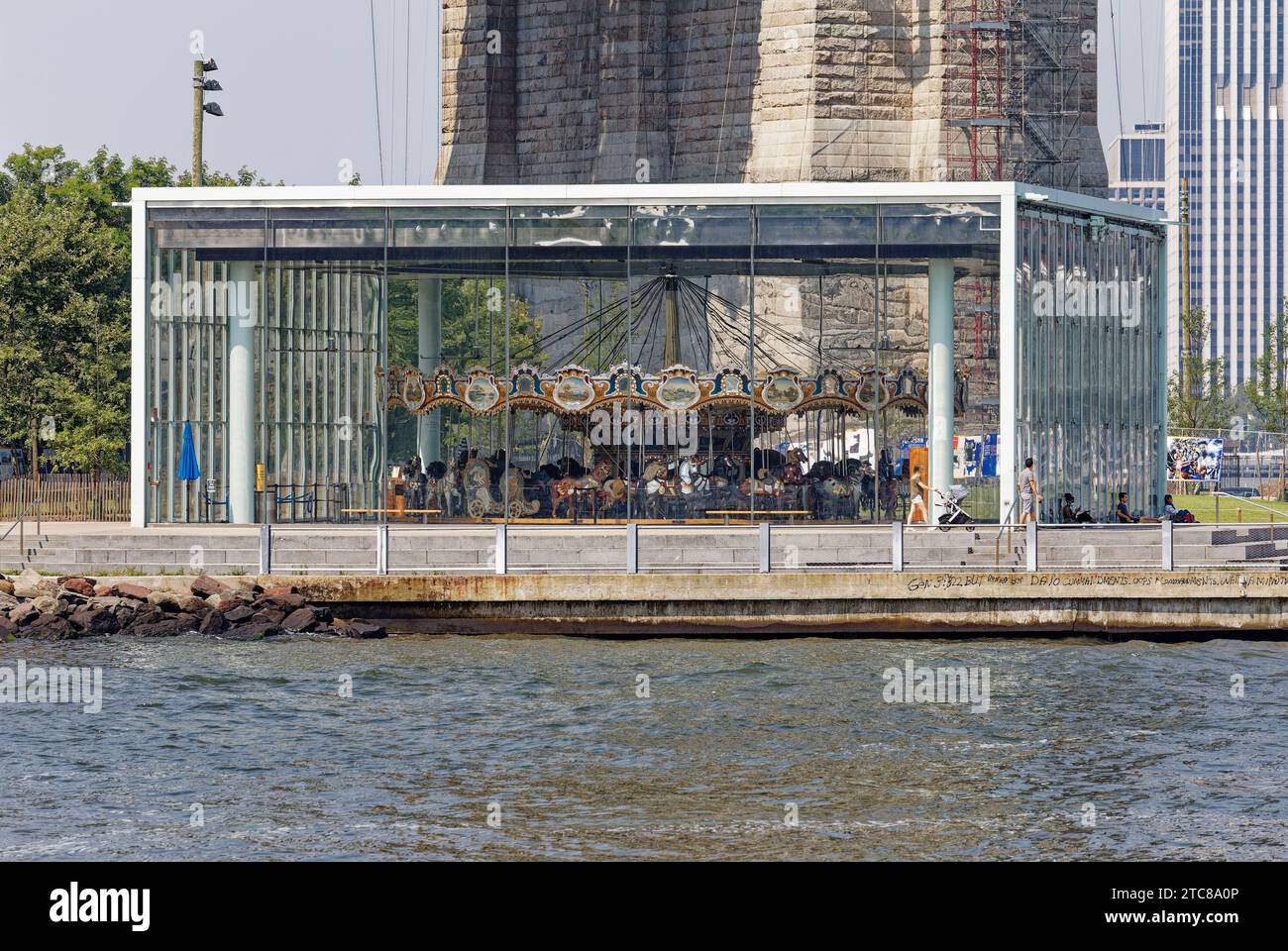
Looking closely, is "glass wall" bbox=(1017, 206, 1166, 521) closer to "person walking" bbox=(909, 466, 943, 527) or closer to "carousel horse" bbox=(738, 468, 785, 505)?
"person walking" bbox=(909, 466, 943, 527)

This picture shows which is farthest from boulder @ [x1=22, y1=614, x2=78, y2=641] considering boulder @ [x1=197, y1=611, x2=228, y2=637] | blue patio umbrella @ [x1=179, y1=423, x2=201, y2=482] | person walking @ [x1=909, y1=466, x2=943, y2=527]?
person walking @ [x1=909, y1=466, x2=943, y2=527]

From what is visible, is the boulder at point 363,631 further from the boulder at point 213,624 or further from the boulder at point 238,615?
the boulder at point 213,624

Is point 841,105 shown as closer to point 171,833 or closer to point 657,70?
point 657,70

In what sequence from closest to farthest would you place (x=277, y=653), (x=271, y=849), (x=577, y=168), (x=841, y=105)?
(x=271, y=849)
(x=277, y=653)
(x=841, y=105)
(x=577, y=168)

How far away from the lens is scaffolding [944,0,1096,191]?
238 ft

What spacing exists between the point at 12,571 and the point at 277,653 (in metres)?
6.67

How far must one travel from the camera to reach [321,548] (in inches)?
1328

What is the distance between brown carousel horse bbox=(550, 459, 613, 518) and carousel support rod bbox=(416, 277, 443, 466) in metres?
5.78

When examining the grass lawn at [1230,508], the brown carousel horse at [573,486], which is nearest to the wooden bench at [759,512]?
the brown carousel horse at [573,486]

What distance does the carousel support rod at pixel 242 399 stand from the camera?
4100 cm

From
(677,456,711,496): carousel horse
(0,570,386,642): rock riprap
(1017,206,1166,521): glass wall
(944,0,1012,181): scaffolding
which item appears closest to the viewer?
(0,570,386,642): rock riprap

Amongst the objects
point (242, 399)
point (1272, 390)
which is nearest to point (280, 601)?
point (242, 399)

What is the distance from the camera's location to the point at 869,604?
105 ft
